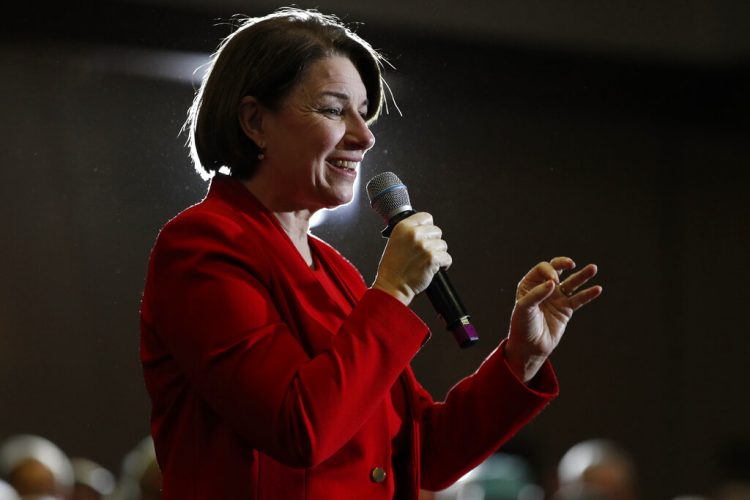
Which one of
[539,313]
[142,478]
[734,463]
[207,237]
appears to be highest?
[207,237]

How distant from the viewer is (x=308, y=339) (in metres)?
1.45

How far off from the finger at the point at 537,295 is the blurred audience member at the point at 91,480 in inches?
95.0

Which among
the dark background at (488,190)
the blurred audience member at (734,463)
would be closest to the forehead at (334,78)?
the dark background at (488,190)

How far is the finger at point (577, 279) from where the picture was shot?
62.4 inches

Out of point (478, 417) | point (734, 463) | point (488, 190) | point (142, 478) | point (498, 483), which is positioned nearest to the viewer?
point (478, 417)

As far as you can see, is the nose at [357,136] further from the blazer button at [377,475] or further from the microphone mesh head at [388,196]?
the blazer button at [377,475]

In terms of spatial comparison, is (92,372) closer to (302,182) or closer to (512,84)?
(512,84)

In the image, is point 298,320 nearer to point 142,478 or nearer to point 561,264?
point 561,264

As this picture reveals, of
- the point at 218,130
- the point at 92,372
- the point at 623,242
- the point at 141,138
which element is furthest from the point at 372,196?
the point at 623,242

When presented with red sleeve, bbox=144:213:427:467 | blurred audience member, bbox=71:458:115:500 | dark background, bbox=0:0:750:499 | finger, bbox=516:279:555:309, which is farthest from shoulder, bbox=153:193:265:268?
blurred audience member, bbox=71:458:115:500

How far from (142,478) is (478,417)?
5.33 feet

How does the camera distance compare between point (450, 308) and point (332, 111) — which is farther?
point (332, 111)

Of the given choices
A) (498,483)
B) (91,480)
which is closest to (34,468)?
(91,480)

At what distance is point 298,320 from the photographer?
4.78 ft
